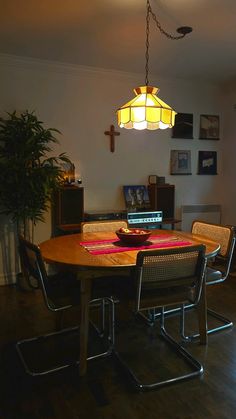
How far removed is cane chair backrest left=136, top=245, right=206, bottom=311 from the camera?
1845 mm

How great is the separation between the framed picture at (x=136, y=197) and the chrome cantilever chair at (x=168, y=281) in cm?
200

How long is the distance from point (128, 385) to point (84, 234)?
121 centimetres

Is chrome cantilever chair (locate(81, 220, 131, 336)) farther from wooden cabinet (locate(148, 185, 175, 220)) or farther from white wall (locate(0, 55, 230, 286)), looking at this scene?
wooden cabinet (locate(148, 185, 175, 220))

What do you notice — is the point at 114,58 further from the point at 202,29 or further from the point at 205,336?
the point at 205,336

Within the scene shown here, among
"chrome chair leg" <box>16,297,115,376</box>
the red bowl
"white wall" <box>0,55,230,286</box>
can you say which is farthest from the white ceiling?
"chrome chair leg" <box>16,297,115,376</box>

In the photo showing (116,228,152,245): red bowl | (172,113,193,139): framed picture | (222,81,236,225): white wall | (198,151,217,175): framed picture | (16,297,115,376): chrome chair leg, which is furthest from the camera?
(198,151,217,175): framed picture

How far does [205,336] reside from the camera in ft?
7.91

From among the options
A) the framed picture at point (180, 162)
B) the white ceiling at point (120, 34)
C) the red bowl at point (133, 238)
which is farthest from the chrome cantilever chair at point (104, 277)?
the framed picture at point (180, 162)

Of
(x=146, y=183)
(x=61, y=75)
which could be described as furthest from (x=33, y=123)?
(x=146, y=183)

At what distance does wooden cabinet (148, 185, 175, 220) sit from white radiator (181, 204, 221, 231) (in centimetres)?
41

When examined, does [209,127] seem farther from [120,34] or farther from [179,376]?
[179,376]

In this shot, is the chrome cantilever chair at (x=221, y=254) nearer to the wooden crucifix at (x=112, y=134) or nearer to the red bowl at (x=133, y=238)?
the red bowl at (x=133, y=238)

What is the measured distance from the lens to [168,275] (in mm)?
1932

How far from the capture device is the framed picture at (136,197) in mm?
4066
